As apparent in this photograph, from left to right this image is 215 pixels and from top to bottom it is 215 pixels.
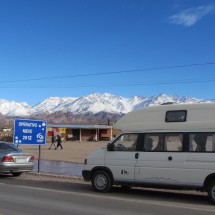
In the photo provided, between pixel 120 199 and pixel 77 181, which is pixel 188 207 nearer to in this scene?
pixel 120 199

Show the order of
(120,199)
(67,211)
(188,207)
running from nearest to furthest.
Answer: (67,211) < (188,207) < (120,199)

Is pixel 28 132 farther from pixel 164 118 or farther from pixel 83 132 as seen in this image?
pixel 83 132

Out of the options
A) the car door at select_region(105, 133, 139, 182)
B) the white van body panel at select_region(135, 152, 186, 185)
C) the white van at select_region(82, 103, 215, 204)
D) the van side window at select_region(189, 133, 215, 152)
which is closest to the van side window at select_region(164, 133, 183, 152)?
the white van at select_region(82, 103, 215, 204)

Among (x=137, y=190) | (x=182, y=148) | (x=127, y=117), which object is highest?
(x=127, y=117)

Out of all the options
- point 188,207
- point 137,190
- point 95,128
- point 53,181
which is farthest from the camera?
point 95,128

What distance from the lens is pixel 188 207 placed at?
1086 cm

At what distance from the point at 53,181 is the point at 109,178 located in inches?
159

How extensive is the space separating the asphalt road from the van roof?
193 centimetres

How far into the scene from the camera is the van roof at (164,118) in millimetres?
12016

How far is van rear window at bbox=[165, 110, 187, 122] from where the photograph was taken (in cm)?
1241

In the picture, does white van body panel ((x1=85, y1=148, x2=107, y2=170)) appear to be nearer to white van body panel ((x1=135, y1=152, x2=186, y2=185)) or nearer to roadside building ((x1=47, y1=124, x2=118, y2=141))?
white van body panel ((x1=135, y1=152, x2=186, y2=185))

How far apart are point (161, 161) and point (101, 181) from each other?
7.06 ft

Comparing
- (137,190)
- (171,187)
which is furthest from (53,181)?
(171,187)

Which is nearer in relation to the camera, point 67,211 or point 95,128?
point 67,211
